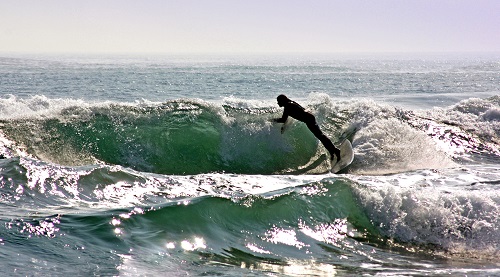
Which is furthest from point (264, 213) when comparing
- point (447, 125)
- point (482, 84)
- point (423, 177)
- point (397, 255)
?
point (482, 84)

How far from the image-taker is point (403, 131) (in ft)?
48.6

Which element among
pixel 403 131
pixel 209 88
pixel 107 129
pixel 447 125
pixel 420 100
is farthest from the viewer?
pixel 209 88

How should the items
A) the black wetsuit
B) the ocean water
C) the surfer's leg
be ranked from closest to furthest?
the ocean water
the surfer's leg
the black wetsuit

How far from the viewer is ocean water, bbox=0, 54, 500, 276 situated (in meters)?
6.14

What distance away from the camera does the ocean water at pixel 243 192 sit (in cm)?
614

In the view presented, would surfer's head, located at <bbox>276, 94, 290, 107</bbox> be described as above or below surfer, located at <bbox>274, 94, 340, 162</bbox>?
above

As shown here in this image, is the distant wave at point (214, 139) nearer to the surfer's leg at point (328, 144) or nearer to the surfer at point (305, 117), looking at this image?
the surfer's leg at point (328, 144)

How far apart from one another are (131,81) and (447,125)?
20.9m

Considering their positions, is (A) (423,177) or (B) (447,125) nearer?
(A) (423,177)

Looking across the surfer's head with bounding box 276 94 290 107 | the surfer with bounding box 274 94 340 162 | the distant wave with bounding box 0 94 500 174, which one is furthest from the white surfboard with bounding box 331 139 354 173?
the surfer's head with bounding box 276 94 290 107

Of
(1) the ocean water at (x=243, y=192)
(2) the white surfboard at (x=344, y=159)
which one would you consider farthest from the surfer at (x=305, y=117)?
(1) the ocean water at (x=243, y=192)

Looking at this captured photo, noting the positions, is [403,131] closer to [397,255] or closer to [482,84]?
[397,255]

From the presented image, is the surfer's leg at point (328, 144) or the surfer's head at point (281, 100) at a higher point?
the surfer's head at point (281, 100)

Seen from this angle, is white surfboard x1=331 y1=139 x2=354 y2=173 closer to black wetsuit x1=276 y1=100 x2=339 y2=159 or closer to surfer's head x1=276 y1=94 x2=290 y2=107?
black wetsuit x1=276 y1=100 x2=339 y2=159
